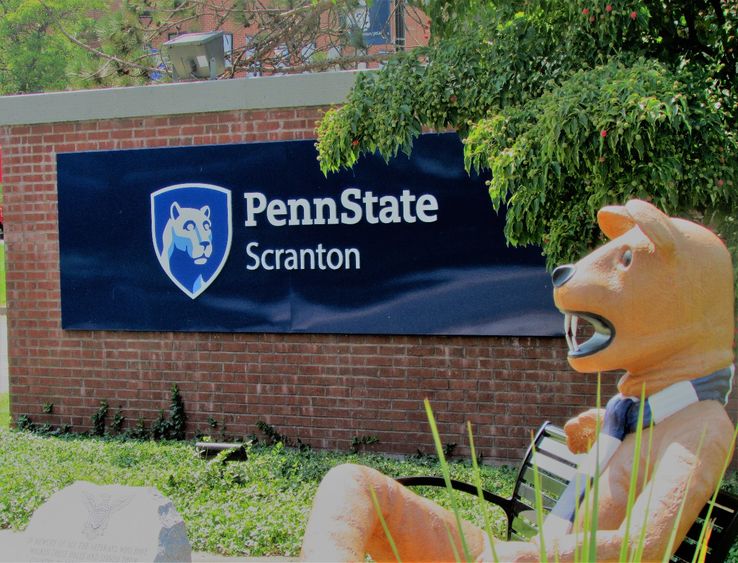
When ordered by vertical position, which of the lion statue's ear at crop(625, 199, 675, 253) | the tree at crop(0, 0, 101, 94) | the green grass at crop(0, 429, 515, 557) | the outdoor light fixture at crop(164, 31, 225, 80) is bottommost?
the green grass at crop(0, 429, 515, 557)

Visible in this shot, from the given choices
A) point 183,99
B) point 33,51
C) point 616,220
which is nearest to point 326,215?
point 183,99

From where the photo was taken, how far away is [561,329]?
7.76m

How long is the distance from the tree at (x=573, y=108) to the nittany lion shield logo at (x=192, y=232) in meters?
2.92

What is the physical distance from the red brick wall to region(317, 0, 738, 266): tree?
2.55 metres

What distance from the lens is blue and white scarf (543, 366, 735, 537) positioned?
3.41m

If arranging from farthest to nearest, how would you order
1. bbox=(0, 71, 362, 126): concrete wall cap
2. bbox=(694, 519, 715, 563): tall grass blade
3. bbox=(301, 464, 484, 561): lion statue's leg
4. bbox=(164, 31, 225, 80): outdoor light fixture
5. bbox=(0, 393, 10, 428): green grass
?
bbox=(0, 393, 10, 428): green grass < bbox=(164, 31, 225, 80): outdoor light fixture < bbox=(0, 71, 362, 126): concrete wall cap < bbox=(301, 464, 484, 561): lion statue's leg < bbox=(694, 519, 715, 563): tall grass blade

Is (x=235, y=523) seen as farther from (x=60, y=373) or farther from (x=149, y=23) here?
(x=149, y=23)

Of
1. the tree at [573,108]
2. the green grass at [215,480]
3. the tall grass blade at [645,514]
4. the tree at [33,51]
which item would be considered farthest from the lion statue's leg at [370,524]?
the tree at [33,51]

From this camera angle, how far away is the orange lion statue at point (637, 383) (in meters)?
3.23

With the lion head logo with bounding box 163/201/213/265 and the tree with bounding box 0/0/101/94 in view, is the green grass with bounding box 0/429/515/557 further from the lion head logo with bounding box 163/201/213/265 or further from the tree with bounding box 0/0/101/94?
the tree with bounding box 0/0/101/94

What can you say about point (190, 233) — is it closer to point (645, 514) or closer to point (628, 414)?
point (628, 414)

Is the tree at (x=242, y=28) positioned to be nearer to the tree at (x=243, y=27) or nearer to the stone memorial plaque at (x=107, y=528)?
the tree at (x=243, y=27)

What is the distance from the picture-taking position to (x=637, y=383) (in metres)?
3.54

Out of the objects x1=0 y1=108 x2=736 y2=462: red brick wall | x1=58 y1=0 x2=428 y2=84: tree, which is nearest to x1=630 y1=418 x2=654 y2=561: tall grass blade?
x1=0 y1=108 x2=736 y2=462: red brick wall
